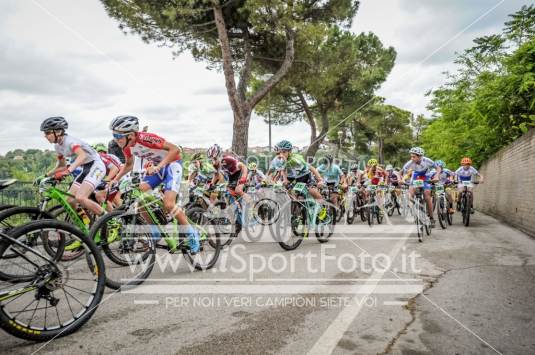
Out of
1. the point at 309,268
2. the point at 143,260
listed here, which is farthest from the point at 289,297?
the point at 143,260

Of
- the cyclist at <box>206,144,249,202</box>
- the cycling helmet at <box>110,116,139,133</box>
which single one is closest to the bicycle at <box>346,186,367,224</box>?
the cyclist at <box>206,144,249,202</box>

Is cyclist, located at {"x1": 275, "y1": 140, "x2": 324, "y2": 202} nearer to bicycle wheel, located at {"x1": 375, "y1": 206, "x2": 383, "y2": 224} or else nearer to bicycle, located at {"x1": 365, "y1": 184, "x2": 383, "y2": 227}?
bicycle, located at {"x1": 365, "y1": 184, "x2": 383, "y2": 227}

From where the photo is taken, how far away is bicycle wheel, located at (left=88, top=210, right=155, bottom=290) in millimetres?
4453

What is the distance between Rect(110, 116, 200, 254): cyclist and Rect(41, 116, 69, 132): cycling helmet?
128 cm

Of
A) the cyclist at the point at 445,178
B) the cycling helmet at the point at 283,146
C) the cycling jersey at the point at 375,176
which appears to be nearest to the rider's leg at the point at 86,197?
the cycling helmet at the point at 283,146

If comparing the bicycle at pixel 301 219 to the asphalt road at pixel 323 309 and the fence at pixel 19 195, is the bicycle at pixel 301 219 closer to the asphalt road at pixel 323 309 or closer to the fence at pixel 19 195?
the asphalt road at pixel 323 309

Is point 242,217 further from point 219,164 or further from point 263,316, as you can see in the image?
point 263,316

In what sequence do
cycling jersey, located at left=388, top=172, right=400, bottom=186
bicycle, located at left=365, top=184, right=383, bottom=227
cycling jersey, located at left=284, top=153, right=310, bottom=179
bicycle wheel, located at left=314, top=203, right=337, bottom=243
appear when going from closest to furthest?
cycling jersey, located at left=284, top=153, right=310, bottom=179, bicycle wheel, located at left=314, top=203, right=337, bottom=243, bicycle, located at left=365, top=184, right=383, bottom=227, cycling jersey, located at left=388, top=172, right=400, bottom=186

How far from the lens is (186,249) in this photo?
5250 mm

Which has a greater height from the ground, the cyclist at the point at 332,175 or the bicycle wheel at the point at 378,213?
the cyclist at the point at 332,175

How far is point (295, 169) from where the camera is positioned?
801 cm

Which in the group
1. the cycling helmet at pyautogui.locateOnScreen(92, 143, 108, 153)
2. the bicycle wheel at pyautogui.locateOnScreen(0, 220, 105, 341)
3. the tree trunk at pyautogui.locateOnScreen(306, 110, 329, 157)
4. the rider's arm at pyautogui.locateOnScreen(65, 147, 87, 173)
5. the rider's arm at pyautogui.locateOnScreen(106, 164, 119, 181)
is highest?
the tree trunk at pyautogui.locateOnScreen(306, 110, 329, 157)

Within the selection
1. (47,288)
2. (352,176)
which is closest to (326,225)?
(47,288)

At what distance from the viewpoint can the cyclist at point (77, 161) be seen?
5609mm
